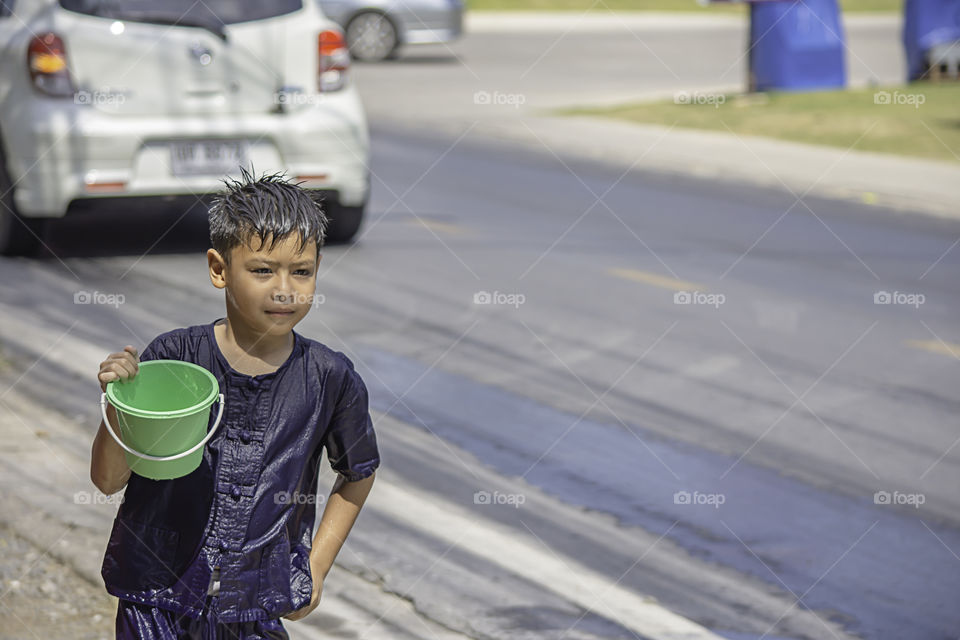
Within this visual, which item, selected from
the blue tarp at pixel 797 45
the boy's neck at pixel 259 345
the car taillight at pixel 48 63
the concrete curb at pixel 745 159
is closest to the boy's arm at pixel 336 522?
the boy's neck at pixel 259 345

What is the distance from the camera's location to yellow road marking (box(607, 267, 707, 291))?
865cm

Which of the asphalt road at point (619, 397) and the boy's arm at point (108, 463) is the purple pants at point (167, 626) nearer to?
the boy's arm at point (108, 463)

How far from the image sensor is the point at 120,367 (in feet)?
7.90

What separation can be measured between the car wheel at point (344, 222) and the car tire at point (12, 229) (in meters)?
1.91

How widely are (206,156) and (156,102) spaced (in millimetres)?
438

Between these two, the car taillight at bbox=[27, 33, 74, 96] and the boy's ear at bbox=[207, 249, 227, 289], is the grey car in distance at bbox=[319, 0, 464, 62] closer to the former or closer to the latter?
the car taillight at bbox=[27, 33, 74, 96]

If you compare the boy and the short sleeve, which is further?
the short sleeve

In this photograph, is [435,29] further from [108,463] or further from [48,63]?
[108,463]

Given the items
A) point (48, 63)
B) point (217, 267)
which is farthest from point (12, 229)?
point (217, 267)

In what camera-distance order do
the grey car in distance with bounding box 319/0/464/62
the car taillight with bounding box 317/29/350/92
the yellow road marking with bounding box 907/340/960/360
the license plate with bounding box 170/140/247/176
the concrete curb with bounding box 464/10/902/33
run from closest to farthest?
the yellow road marking with bounding box 907/340/960/360
the license plate with bounding box 170/140/247/176
the car taillight with bounding box 317/29/350/92
the grey car in distance with bounding box 319/0/464/62
the concrete curb with bounding box 464/10/902/33

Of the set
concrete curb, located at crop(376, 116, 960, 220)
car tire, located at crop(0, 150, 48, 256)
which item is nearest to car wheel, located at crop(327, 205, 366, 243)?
car tire, located at crop(0, 150, 48, 256)

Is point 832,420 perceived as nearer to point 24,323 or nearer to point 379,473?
point 379,473

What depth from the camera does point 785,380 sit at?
6.73 meters

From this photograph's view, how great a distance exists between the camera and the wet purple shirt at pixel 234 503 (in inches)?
101
